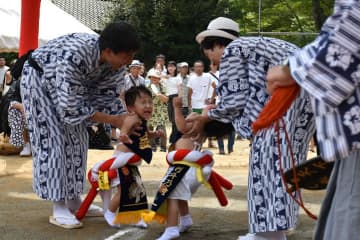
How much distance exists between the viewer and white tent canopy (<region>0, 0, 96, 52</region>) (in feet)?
34.3

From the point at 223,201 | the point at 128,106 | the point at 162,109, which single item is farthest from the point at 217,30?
the point at 162,109

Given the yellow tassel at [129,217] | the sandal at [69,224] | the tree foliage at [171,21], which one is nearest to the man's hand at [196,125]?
the yellow tassel at [129,217]

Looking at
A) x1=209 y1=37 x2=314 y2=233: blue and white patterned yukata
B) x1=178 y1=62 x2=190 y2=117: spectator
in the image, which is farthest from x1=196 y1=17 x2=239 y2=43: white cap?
x1=178 y1=62 x2=190 y2=117: spectator

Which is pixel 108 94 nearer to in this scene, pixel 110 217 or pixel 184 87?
pixel 110 217

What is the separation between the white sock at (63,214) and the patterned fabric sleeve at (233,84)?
1425mm

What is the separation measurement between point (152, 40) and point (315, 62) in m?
21.1

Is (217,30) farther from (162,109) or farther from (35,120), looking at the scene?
(162,109)

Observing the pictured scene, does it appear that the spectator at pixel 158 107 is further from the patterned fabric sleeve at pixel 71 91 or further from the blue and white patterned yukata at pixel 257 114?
the blue and white patterned yukata at pixel 257 114

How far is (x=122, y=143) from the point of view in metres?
4.54

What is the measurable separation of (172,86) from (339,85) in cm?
941

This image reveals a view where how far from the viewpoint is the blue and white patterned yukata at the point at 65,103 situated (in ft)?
14.2

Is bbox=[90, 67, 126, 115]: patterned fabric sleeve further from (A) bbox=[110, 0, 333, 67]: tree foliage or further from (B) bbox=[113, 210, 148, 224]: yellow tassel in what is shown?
(A) bbox=[110, 0, 333, 67]: tree foliage

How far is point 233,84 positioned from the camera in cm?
390

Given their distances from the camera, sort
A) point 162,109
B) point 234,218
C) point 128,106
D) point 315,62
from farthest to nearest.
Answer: point 162,109
point 234,218
point 128,106
point 315,62
